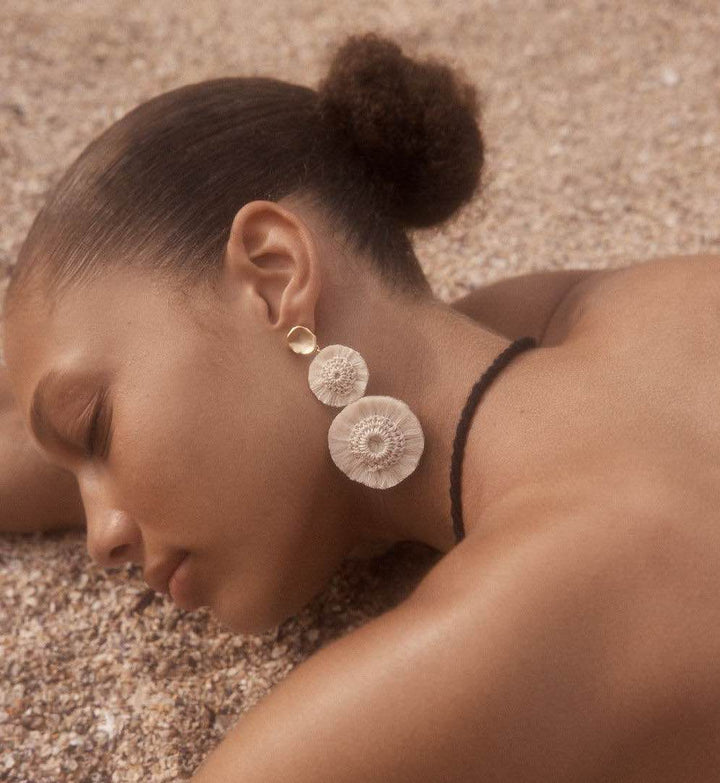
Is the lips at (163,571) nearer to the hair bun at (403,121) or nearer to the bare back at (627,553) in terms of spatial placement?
the bare back at (627,553)

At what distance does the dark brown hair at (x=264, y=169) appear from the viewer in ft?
4.04

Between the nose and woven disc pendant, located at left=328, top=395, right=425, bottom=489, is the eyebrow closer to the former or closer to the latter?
the nose

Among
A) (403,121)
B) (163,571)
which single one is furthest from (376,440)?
(403,121)

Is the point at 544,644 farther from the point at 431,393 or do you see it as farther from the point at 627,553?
the point at 431,393

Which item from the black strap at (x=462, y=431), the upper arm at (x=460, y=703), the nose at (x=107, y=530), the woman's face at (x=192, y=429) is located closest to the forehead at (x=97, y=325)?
the woman's face at (x=192, y=429)

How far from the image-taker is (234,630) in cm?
130

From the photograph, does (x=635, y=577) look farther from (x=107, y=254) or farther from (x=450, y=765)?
(x=107, y=254)

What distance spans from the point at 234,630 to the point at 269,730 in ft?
1.11

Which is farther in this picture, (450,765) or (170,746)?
(170,746)

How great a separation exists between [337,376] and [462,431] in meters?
0.16

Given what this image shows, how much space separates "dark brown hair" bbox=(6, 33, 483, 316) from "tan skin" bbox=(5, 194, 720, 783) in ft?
0.16

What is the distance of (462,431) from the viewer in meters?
1.17

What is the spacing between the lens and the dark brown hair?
1.23 m

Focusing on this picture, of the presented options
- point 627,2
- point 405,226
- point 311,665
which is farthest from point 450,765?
point 627,2
